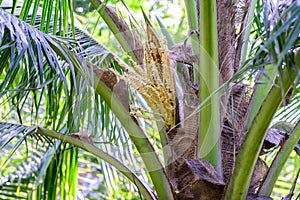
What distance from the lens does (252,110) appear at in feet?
4.26

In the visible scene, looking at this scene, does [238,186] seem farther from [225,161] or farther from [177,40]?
[177,40]

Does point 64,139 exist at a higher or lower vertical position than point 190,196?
higher

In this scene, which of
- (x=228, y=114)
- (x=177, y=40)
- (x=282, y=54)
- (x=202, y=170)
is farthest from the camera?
(x=177, y=40)

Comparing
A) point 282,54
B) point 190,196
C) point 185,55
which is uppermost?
point 185,55

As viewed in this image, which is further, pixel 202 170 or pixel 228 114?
pixel 228 114

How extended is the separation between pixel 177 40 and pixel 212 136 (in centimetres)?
47

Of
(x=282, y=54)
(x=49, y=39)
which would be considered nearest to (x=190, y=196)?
(x=49, y=39)

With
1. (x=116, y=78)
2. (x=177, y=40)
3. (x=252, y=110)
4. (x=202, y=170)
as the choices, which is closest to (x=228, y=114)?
(x=252, y=110)

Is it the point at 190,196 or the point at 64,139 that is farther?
the point at 64,139

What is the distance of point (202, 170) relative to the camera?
1230 mm

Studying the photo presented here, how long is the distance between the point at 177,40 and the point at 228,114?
40cm

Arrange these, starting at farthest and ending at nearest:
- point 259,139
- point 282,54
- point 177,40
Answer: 1. point 177,40
2. point 259,139
3. point 282,54

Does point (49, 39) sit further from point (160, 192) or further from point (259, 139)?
point (259, 139)

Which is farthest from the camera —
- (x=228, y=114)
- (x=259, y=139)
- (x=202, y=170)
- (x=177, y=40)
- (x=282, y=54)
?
(x=177, y=40)
